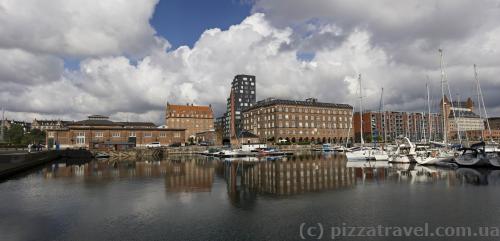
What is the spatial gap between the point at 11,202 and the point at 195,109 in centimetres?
15640

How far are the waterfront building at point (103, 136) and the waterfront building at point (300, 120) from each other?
4720 cm

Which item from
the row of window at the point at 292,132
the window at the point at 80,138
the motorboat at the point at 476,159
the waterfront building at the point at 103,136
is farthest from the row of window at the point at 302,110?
the motorboat at the point at 476,159

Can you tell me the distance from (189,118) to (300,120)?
211 ft

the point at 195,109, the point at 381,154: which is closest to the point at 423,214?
the point at 381,154

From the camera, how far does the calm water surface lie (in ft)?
66.7

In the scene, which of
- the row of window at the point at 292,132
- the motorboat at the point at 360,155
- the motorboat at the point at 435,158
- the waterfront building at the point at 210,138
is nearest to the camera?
the motorboat at the point at 435,158

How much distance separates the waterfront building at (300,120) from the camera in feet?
484

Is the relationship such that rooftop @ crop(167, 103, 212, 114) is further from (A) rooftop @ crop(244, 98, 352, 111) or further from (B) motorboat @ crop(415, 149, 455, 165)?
(B) motorboat @ crop(415, 149, 455, 165)

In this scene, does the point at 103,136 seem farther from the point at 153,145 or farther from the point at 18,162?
the point at 18,162

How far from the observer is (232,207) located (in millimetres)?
26438

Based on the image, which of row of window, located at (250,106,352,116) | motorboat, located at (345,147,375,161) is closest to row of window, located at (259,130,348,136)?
row of window, located at (250,106,352,116)

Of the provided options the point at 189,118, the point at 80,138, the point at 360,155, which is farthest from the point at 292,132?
the point at 80,138

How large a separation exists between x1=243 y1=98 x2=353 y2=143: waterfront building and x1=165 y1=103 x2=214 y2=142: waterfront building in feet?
105

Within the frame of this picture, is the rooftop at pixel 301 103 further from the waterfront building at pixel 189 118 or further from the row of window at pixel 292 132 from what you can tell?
the waterfront building at pixel 189 118
